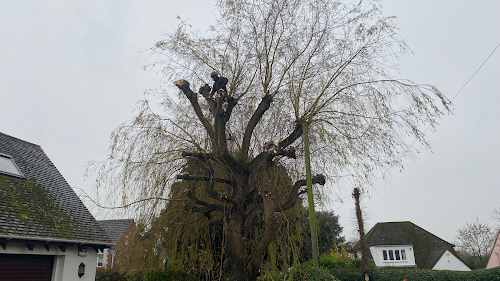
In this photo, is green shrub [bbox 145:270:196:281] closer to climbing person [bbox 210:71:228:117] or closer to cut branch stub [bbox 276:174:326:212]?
cut branch stub [bbox 276:174:326:212]

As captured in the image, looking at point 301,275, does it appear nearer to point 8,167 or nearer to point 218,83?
point 218,83

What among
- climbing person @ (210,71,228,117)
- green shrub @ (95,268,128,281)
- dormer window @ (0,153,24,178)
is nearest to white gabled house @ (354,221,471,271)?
green shrub @ (95,268,128,281)

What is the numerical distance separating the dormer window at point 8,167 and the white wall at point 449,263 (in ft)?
97.5

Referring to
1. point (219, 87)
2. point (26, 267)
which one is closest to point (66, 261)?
point (26, 267)

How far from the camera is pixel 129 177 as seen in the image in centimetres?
658

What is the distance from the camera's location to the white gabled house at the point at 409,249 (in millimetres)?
26266

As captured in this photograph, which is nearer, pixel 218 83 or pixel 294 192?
pixel 294 192

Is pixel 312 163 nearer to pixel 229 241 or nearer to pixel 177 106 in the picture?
pixel 229 241

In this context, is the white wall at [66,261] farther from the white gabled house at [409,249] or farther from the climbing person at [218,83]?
the white gabled house at [409,249]

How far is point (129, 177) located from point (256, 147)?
321 centimetres

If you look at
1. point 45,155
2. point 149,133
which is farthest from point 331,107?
point 45,155

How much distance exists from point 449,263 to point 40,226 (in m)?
29.5

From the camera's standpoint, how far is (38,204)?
9.86m

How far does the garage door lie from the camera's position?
8.27 meters
